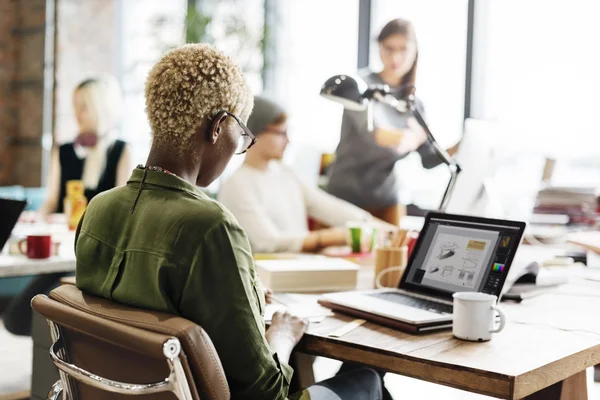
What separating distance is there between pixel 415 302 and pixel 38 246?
4.37ft

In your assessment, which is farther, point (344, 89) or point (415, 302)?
point (344, 89)

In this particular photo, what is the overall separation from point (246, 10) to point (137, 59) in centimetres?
131

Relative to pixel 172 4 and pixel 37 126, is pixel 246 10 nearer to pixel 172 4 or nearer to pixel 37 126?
pixel 172 4

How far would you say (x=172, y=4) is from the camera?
23.0 feet

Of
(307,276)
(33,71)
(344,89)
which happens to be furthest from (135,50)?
(307,276)

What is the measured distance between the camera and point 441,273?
168 cm

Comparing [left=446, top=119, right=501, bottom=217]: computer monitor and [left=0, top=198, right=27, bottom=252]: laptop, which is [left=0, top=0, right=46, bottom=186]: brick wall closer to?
[left=0, top=198, right=27, bottom=252]: laptop

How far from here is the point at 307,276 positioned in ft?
6.14

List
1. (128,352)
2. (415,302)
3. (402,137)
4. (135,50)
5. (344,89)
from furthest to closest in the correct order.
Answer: (135,50) → (402,137) → (344,89) → (415,302) → (128,352)

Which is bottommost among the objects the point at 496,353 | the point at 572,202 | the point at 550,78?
the point at 496,353

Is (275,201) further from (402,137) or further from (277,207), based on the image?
(402,137)

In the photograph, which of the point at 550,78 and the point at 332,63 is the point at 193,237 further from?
the point at 332,63

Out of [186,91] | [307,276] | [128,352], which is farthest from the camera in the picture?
[307,276]

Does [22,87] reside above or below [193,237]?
above
